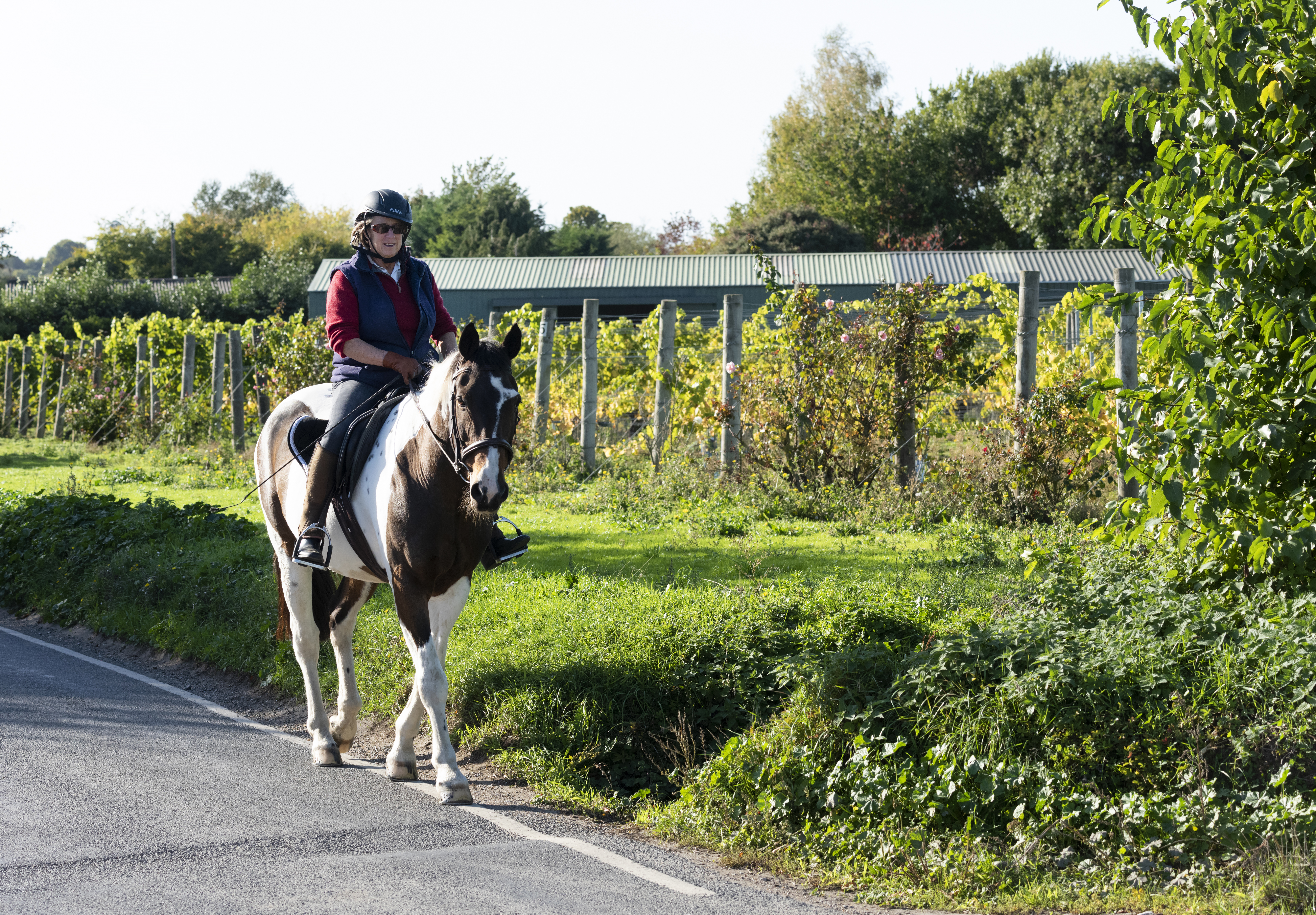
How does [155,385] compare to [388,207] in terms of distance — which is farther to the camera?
[155,385]

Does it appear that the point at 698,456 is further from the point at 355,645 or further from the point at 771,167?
the point at 771,167

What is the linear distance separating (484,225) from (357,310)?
205 ft

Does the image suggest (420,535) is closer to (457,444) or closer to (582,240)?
(457,444)

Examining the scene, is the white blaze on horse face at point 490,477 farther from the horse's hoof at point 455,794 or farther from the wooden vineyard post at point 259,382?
the wooden vineyard post at point 259,382

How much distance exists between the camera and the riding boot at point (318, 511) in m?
6.28

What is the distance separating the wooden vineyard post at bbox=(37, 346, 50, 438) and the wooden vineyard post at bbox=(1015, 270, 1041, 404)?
2783cm

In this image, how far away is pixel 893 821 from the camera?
4.98 meters

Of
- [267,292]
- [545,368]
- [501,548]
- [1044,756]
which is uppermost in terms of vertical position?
[267,292]

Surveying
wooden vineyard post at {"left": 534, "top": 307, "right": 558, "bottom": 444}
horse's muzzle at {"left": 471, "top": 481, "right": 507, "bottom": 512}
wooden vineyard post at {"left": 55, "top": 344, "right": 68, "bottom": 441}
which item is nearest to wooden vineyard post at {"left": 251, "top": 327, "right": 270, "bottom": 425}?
wooden vineyard post at {"left": 534, "top": 307, "right": 558, "bottom": 444}

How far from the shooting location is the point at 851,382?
1242cm

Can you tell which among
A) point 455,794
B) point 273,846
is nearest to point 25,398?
point 455,794

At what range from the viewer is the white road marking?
15.2 ft

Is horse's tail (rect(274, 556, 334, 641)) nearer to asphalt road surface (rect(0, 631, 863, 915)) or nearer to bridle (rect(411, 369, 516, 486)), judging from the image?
asphalt road surface (rect(0, 631, 863, 915))

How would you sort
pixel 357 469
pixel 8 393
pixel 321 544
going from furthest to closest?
pixel 8 393
pixel 321 544
pixel 357 469
